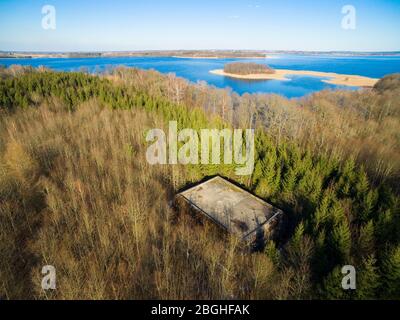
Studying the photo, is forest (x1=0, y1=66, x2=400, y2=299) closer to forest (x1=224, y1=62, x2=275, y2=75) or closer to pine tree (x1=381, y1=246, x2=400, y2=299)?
pine tree (x1=381, y1=246, x2=400, y2=299)

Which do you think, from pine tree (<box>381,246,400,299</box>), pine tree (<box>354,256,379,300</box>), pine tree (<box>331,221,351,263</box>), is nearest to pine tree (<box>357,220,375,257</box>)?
pine tree (<box>331,221,351,263</box>)

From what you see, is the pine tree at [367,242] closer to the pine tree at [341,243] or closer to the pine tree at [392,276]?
the pine tree at [341,243]

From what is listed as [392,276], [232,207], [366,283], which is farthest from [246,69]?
[366,283]

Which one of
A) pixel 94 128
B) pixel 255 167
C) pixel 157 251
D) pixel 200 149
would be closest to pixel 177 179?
pixel 200 149

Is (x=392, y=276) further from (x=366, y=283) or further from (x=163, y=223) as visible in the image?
(x=163, y=223)

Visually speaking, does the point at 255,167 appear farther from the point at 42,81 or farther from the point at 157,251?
the point at 42,81
